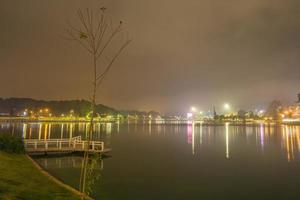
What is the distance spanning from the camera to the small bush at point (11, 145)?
25797 millimetres

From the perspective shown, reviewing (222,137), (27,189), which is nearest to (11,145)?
(27,189)

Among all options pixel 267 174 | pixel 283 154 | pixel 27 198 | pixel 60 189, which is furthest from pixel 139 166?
pixel 283 154

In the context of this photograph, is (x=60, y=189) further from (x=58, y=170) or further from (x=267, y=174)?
(x=267, y=174)

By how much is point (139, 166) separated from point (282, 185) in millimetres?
13765

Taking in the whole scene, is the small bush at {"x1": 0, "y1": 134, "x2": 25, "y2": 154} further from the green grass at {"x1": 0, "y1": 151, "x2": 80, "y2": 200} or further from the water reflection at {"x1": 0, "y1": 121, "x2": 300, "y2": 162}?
the water reflection at {"x1": 0, "y1": 121, "x2": 300, "y2": 162}

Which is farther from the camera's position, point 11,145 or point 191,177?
point 11,145

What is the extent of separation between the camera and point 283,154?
39.1m

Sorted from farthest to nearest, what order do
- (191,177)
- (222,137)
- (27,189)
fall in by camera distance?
(222,137), (191,177), (27,189)

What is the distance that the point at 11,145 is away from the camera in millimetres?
26594

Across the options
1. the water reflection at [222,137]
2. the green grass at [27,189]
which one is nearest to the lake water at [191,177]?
the green grass at [27,189]

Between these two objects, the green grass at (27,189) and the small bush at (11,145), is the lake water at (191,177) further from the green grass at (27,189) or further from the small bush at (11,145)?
the green grass at (27,189)

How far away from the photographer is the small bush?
2580 centimetres

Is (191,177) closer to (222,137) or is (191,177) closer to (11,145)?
(11,145)

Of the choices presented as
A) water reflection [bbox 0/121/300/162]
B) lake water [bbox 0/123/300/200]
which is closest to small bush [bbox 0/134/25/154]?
lake water [bbox 0/123/300/200]
